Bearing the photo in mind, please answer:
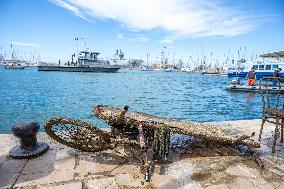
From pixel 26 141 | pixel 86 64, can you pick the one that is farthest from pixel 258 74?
pixel 86 64

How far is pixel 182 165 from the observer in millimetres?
4324

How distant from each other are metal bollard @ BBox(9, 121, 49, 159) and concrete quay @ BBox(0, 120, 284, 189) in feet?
0.35

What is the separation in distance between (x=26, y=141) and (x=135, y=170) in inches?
82.1

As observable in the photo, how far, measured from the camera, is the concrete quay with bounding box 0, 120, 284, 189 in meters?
3.62

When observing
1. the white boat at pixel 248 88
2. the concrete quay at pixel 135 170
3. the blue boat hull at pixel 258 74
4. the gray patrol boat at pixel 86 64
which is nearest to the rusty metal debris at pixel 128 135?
the concrete quay at pixel 135 170

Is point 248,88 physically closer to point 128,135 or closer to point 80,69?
point 128,135

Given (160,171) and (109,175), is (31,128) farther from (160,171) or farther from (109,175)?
(160,171)

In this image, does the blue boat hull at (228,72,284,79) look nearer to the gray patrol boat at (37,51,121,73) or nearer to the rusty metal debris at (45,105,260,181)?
the rusty metal debris at (45,105,260,181)

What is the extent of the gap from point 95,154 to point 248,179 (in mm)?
2696

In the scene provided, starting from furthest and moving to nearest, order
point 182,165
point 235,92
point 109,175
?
point 235,92 < point 182,165 < point 109,175

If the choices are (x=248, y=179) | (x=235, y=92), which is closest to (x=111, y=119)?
(x=248, y=179)

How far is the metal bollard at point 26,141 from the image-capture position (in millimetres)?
4332

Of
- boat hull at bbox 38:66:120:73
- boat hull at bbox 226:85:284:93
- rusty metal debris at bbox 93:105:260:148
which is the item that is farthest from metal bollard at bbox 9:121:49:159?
boat hull at bbox 38:66:120:73

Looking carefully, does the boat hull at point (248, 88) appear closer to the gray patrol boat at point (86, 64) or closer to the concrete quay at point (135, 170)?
the concrete quay at point (135, 170)
